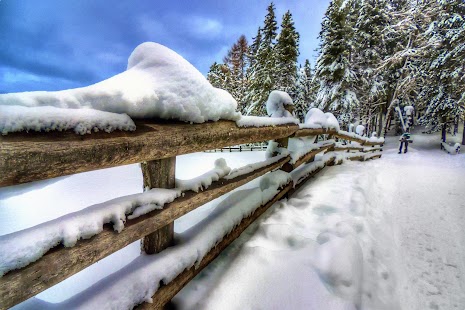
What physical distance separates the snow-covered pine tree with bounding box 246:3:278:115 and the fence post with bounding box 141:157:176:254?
62.9ft

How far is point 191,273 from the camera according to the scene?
1.59 meters

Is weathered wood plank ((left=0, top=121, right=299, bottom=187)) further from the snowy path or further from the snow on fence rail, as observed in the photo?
the snowy path

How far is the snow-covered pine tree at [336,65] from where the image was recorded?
17.6 meters

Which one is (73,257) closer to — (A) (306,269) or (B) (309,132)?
(A) (306,269)

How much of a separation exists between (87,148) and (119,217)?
0.40 metres

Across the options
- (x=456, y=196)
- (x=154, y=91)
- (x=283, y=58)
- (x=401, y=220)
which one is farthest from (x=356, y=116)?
(x=154, y=91)

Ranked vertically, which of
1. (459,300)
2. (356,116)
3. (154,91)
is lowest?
(459,300)

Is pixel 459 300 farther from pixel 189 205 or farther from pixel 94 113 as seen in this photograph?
pixel 94 113

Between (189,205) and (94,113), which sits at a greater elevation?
(94,113)

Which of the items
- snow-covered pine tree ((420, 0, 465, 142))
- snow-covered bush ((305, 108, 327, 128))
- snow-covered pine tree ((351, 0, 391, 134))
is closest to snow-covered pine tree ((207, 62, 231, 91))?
snow-covered pine tree ((351, 0, 391, 134))

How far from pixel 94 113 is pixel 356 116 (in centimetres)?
2478

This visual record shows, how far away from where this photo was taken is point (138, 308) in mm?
1203

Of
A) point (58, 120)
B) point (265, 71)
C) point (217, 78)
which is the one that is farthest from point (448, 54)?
point (217, 78)

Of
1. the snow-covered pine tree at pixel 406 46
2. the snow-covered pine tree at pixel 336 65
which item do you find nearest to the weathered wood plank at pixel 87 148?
the snow-covered pine tree at pixel 406 46
